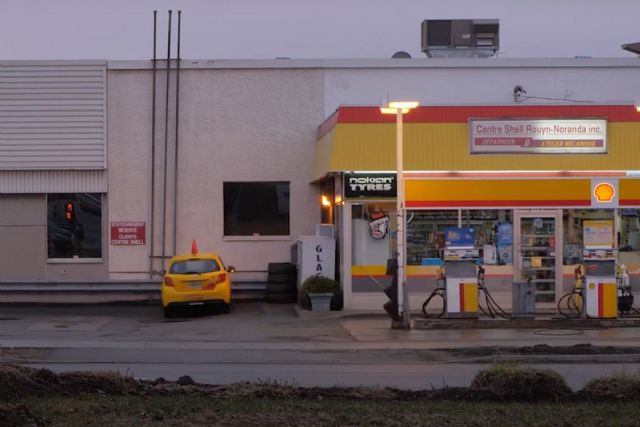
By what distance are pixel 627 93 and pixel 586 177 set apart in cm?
752

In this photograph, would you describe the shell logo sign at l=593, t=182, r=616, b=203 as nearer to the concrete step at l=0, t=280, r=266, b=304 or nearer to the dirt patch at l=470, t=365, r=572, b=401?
the concrete step at l=0, t=280, r=266, b=304

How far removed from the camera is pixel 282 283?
27.6 metres

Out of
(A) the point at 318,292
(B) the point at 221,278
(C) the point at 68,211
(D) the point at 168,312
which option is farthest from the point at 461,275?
(C) the point at 68,211

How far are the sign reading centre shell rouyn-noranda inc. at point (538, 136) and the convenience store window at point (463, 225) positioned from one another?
1.67 meters

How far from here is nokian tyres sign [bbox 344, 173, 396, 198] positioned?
23812 mm

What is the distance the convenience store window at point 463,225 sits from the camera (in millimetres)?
24000

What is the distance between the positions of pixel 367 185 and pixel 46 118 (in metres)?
10.6

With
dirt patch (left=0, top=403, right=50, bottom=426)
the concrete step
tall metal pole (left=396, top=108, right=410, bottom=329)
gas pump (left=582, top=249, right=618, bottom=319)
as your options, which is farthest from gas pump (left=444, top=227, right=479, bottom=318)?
dirt patch (left=0, top=403, right=50, bottom=426)

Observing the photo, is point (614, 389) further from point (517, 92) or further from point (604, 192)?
point (517, 92)

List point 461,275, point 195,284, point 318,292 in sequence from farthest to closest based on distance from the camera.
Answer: point 195,284
point 318,292
point 461,275

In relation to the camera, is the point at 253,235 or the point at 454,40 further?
the point at 454,40

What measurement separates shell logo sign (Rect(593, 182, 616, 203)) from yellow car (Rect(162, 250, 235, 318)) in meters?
9.61

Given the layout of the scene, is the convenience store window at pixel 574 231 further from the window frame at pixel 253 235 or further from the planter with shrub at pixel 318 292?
the window frame at pixel 253 235

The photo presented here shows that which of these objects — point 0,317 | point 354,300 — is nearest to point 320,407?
point 354,300
